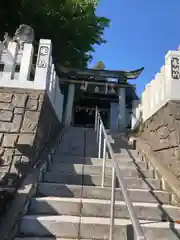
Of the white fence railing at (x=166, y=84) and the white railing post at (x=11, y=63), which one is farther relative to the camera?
the white railing post at (x=11, y=63)

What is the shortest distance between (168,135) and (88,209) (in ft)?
6.40

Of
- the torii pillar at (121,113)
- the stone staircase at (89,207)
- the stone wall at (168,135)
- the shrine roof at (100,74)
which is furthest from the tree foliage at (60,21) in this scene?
the stone staircase at (89,207)

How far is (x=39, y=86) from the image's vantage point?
13.8 ft

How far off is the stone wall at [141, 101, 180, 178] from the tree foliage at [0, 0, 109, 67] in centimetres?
618

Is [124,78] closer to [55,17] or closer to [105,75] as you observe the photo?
[105,75]

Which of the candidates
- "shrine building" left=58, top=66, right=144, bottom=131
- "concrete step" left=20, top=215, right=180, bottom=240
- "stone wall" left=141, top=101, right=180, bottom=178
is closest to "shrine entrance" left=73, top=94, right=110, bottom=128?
"shrine building" left=58, top=66, right=144, bottom=131

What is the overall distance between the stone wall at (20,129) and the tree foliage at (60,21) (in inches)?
217

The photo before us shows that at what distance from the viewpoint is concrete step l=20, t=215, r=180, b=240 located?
7.98 ft

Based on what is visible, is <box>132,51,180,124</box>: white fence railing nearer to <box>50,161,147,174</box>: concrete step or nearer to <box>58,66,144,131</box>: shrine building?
<box>50,161,147,174</box>: concrete step

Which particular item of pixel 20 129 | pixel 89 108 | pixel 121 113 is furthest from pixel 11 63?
pixel 89 108

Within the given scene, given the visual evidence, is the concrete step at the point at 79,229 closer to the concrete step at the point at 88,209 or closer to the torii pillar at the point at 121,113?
the concrete step at the point at 88,209

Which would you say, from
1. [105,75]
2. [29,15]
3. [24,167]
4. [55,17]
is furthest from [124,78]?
[24,167]

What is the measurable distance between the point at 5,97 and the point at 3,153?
1113mm

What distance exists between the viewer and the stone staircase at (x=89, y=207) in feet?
8.05
